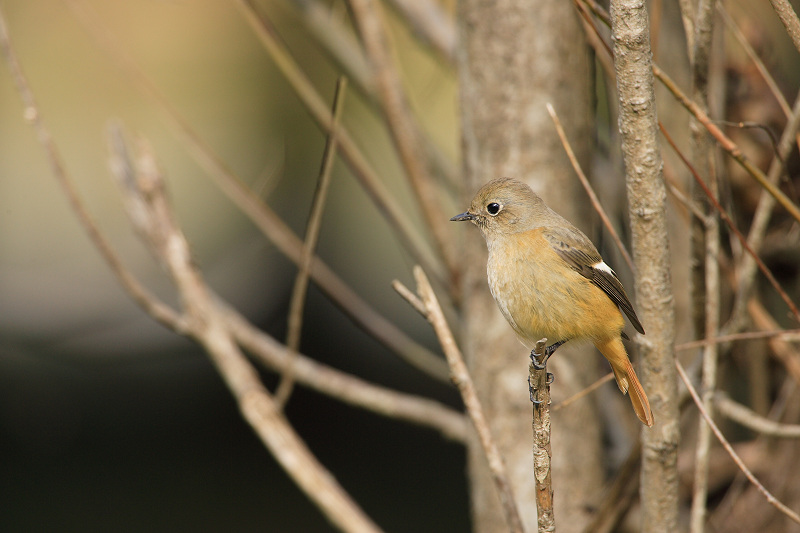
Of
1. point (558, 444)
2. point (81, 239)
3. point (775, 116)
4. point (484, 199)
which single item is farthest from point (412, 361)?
point (81, 239)

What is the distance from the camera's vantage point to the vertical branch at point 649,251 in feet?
3.98

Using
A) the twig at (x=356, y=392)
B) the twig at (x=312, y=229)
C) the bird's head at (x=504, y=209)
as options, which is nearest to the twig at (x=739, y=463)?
the bird's head at (x=504, y=209)

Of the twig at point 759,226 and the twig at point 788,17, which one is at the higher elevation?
the twig at point 788,17

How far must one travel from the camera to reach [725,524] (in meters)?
2.55

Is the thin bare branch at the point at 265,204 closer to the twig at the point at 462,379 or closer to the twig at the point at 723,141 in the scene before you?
the twig at the point at 462,379

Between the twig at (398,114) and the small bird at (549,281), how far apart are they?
2.07 feet

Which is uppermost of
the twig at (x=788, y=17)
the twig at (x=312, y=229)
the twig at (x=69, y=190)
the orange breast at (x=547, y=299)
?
the twig at (x=69, y=190)

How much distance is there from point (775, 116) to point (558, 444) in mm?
1335

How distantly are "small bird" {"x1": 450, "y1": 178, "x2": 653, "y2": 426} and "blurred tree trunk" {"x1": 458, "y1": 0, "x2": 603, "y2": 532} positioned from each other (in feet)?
0.91

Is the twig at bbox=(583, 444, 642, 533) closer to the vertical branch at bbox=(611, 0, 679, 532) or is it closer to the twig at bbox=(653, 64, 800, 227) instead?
the vertical branch at bbox=(611, 0, 679, 532)

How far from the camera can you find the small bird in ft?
5.24

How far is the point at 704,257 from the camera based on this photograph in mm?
1652

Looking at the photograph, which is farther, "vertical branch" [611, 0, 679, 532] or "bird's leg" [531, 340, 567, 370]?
"bird's leg" [531, 340, 567, 370]

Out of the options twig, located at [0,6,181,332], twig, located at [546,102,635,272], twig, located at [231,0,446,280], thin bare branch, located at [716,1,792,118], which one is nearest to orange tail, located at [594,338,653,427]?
twig, located at [546,102,635,272]
